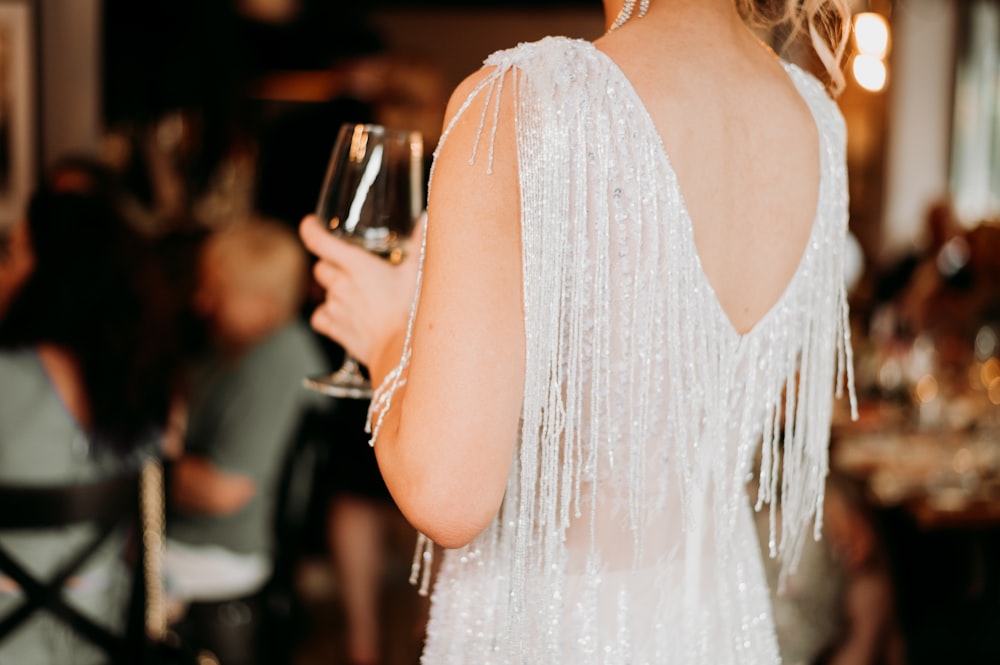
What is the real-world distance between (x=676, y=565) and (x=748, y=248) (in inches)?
Answer: 12.9

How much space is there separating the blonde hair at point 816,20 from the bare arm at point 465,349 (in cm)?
33

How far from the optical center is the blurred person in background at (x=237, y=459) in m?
2.96

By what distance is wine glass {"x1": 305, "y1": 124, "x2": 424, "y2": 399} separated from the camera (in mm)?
1238

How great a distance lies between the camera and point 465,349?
925 millimetres

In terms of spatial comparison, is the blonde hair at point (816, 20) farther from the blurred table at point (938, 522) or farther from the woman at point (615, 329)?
the blurred table at point (938, 522)

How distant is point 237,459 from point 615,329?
2141mm

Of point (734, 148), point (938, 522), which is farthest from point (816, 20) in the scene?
point (938, 522)

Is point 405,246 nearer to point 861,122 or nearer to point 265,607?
point 265,607

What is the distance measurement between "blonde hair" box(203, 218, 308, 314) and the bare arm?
2.34m

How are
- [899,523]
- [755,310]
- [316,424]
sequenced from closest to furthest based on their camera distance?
1. [755,310]
2. [899,523]
3. [316,424]

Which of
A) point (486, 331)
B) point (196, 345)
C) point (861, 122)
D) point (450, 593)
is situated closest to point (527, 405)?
point (486, 331)

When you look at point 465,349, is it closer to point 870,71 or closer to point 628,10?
point 628,10

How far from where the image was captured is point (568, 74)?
1.00 m

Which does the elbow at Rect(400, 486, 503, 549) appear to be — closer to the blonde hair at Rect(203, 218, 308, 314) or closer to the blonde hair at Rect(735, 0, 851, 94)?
the blonde hair at Rect(735, 0, 851, 94)
